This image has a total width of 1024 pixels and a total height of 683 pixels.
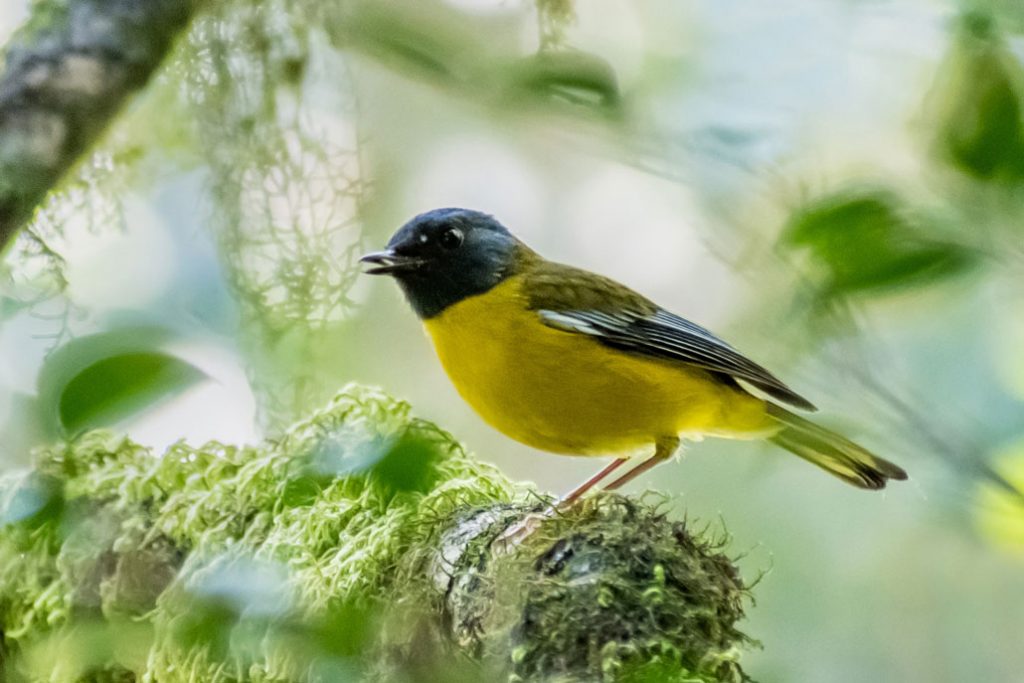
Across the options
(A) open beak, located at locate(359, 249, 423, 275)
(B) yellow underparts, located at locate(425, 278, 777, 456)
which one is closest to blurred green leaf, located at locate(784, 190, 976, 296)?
(B) yellow underparts, located at locate(425, 278, 777, 456)

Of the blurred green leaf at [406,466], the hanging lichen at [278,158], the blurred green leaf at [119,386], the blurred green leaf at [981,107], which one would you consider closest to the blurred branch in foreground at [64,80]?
the hanging lichen at [278,158]

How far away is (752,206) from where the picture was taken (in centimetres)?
222

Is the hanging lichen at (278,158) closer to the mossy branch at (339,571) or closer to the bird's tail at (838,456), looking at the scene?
the mossy branch at (339,571)

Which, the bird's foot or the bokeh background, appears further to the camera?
the bird's foot

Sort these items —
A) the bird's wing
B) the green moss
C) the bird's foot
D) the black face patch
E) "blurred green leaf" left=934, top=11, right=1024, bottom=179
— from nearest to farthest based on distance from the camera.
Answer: "blurred green leaf" left=934, top=11, right=1024, bottom=179 < the bird's foot < the green moss < the bird's wing < the black face patch

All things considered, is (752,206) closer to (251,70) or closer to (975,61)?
(975,61)

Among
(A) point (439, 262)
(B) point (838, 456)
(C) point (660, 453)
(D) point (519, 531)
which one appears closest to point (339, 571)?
(D) point (519, 531)

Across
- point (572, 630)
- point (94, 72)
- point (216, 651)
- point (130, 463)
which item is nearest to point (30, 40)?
point (94, 72)

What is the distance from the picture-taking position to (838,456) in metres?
3.15

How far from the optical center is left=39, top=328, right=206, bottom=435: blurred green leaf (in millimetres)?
1134

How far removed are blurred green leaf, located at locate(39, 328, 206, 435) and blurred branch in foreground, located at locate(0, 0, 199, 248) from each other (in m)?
1.02

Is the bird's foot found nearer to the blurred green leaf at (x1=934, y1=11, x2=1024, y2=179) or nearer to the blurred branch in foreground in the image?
the blurred green leaf at (x1=934, y1=11, x2=1024, y2=179)

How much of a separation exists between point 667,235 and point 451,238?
2428 mm

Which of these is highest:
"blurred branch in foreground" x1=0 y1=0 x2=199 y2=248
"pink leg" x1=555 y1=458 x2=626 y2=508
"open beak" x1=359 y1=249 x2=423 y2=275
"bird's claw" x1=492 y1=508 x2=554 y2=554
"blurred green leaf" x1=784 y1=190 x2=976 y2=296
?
"blurred green leaf" x1=784 y1=190 x2=976 y2=296
